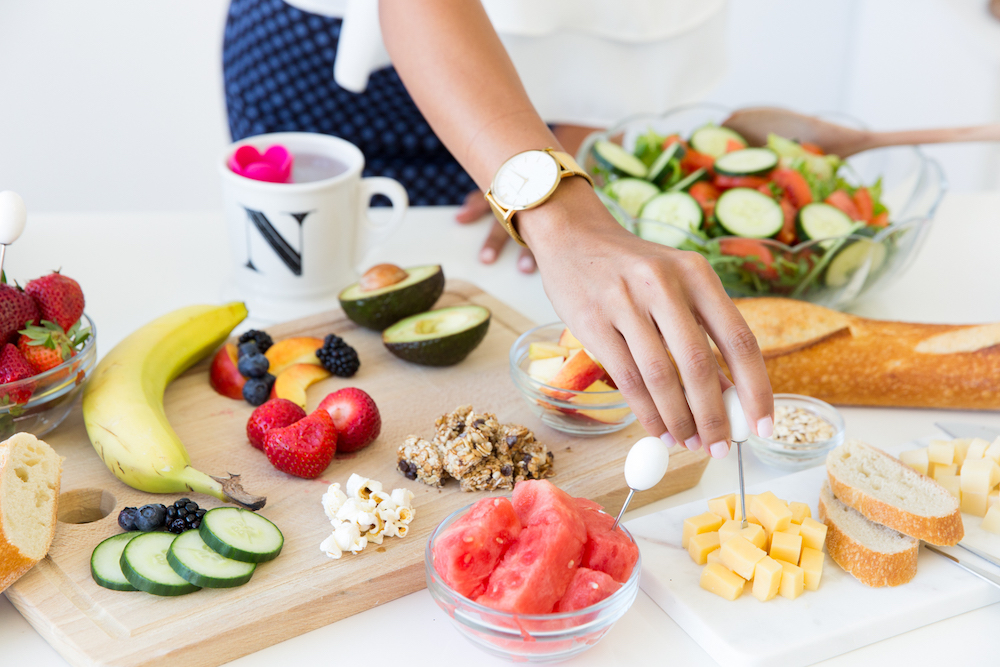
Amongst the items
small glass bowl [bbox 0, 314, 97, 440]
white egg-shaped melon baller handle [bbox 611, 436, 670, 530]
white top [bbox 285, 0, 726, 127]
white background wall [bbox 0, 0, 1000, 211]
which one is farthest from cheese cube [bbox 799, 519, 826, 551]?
white background wall [bbox 0, 0, 1000, 211]

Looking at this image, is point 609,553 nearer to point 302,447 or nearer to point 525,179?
point 302,447

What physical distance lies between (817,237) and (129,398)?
1.32m

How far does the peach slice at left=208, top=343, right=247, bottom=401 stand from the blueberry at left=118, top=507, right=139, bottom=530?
1.22ft

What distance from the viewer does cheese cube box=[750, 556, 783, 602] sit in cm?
Result: 105

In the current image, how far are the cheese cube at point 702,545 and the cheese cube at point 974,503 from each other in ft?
1.31

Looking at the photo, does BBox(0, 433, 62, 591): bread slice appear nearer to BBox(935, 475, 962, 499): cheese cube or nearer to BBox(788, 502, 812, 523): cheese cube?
BBox(788, 502, 812, 523): cheese cube

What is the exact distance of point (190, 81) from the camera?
430 centimetres

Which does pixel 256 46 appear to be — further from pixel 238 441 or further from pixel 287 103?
pixel 238 441

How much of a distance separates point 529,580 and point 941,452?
719mm

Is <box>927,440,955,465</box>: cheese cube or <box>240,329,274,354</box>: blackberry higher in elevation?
<box>240,329,274,354</box>: blackberry

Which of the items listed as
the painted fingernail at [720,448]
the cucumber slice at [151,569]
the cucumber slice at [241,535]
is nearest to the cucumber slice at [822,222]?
the painted fingernail at [720,448]

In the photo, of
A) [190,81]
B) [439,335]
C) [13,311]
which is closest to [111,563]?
[13,311]

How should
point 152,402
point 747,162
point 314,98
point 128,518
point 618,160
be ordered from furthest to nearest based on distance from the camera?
point 314,98
point 618,160
point 747,162
point 152,402
point 128,518

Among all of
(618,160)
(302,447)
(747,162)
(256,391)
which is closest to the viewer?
(302,447)
